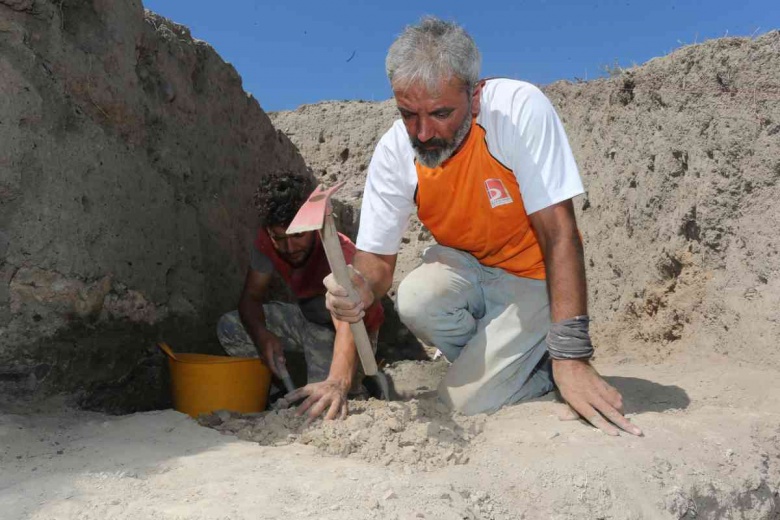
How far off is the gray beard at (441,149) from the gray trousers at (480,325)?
533 millimetres

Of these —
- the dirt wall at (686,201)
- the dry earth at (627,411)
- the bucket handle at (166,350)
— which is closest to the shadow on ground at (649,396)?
the dry earth at (627,411)

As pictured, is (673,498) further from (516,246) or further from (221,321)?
(221,321)

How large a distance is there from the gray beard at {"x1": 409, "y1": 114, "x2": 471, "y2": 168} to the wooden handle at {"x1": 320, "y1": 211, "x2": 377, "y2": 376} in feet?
1.57

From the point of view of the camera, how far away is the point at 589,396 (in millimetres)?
2211

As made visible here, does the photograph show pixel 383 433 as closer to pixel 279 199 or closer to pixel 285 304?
pixel 279 199

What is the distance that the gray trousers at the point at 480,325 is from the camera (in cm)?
268

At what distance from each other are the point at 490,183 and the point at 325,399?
98cm

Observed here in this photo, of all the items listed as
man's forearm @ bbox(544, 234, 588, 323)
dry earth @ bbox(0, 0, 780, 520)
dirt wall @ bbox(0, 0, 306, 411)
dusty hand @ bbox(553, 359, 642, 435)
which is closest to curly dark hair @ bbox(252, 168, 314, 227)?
dirt wall @ bbox(0, 0, 306, 411)

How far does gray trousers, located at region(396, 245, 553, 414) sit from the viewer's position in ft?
8.79

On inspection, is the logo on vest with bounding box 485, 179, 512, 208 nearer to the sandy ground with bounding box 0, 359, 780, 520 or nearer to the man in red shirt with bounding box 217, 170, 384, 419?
the sandy ground with bounding box 0, 359, 780, 520

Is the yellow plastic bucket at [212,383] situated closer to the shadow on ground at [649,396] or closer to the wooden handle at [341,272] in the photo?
the wooden handle at [341,272]

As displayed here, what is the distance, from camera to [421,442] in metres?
2.03

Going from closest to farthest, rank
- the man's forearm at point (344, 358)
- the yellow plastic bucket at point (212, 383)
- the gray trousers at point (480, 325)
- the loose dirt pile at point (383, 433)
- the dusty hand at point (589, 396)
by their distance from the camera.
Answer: the loose dirt pile at point (383, 433), the dusty hand at point (589, 396), the man's forearm at point (344, 358), the gray trousers at point (480, 325), the yellow plastic bucket at point (212, 383)

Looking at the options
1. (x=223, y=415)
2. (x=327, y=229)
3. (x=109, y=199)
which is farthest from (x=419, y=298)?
(x=109, y=199)
